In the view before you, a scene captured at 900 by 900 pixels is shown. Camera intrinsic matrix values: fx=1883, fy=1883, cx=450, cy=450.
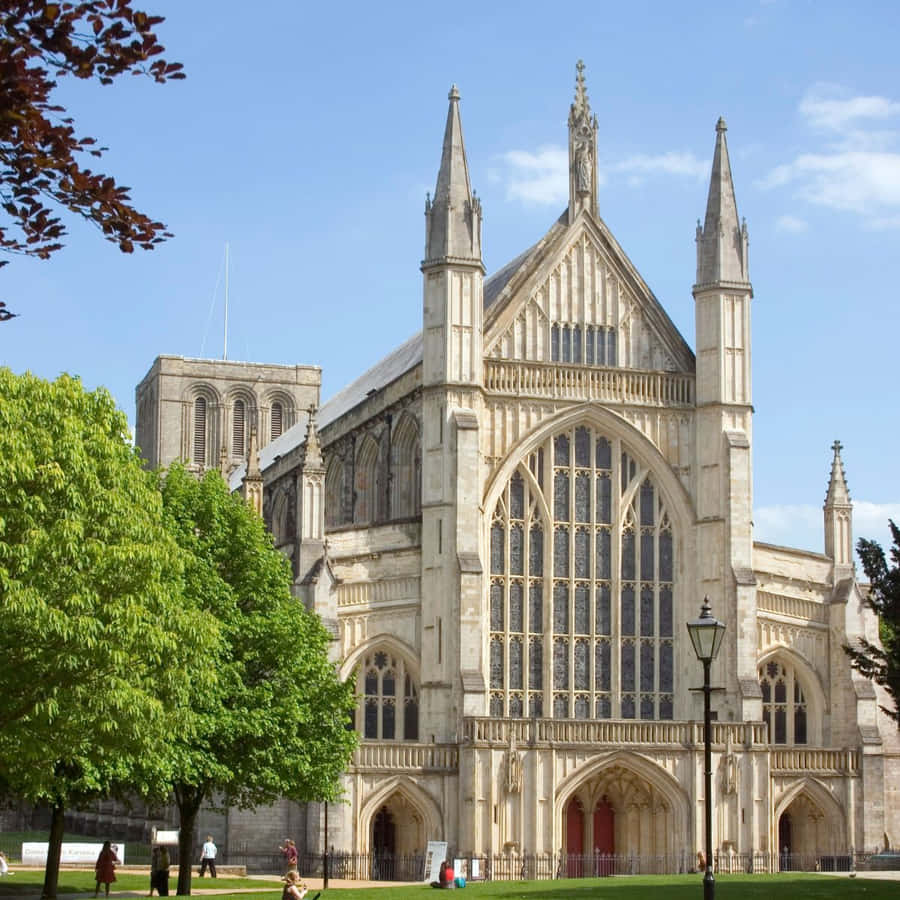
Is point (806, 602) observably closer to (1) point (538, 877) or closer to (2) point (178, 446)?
(1) point (538, 877)

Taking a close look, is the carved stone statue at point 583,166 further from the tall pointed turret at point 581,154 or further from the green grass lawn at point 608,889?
the green grass lawn at point 608,889

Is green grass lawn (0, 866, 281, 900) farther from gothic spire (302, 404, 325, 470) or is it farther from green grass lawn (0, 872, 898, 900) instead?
gothic spire (302, 404, 325, 470)

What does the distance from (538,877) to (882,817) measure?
11.9 m

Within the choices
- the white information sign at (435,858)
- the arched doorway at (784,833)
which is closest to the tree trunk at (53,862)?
the white information sign at (435,858)

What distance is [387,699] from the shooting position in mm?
58625

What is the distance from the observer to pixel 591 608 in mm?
60094

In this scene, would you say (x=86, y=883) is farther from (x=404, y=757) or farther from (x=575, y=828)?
(x=575, y=828)

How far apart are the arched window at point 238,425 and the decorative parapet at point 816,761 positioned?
51252 mm

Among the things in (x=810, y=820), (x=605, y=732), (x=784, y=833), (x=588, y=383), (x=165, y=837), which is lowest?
(x=165, y=837)

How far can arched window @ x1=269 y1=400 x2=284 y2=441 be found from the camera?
106575mm

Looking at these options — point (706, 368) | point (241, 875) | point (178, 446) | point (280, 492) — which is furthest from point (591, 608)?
point (178, 446)

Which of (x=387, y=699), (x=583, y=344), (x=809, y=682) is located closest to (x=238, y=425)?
(x=583, y=344)

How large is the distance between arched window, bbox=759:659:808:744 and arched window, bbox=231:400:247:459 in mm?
48577

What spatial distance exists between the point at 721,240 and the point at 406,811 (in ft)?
70.1
